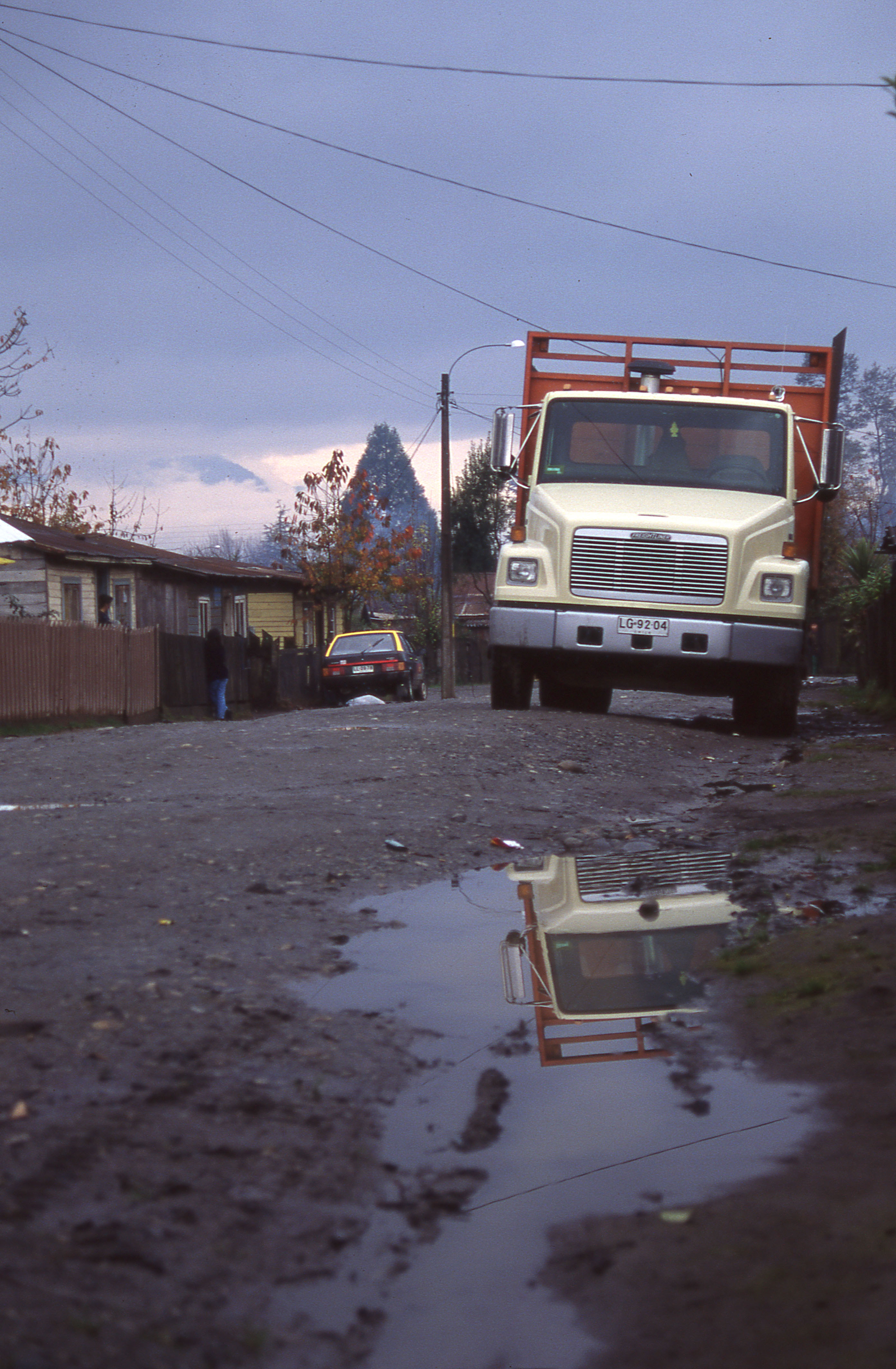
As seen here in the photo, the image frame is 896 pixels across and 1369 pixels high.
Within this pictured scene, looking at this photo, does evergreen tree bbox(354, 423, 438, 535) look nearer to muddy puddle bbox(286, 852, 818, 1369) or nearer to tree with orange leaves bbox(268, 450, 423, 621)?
tree with orange leaves bbox(268, 450, 423, 621)

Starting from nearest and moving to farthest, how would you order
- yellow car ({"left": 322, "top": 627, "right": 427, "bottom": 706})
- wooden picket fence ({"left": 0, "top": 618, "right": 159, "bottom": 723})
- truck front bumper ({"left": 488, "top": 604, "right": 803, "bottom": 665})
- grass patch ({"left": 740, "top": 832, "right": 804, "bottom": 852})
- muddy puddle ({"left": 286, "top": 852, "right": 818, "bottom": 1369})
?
muddy puddle ({"left": 286, "top": 852, "right": 818, "bottom": 1369}), grass patch ({"left": 740, "top": 832, "right": 804, "bottom": 852}), truck front bumper ({"left": 488, "top": 604, "right": 803, "bottom": 665}), wooden picket fence ({"left": 0, "top": 618, "right": 159, "bottom": 723}), yellow car ({"left": 322, "top": 627, "right": 427, "bottom": 706})

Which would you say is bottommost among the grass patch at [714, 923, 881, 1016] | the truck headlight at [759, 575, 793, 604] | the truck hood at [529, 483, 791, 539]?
the grass patch at [714, 923, 881, 1016]

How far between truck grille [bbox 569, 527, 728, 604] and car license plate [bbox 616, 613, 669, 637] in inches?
6.2

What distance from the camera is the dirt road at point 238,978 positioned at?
1.88 metres

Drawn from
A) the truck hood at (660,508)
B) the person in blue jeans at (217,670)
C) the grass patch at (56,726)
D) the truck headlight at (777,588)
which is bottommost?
the grass patch at (56,726)

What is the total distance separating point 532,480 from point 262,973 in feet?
30.2

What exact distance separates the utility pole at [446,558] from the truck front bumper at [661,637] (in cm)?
2082

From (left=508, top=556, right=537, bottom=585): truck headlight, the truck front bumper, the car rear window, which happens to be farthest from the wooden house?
the truck front bumper

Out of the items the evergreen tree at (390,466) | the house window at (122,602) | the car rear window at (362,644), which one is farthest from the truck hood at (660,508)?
the evergreen tree at (390,466)

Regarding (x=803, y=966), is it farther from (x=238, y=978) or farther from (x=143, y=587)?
(x=143, y=587)

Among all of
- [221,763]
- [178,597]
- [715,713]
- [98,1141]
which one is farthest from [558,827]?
[178,597]

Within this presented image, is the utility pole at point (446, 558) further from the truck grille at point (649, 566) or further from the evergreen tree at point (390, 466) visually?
the evergreen tree at point (390, 466)

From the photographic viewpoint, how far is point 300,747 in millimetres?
9914

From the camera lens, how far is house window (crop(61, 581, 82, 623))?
30.0m
